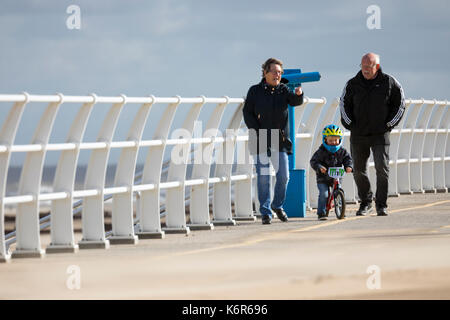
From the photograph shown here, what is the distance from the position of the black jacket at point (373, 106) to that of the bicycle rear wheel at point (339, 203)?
0.86 meters

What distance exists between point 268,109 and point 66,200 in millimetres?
3857

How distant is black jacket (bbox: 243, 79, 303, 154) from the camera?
16.3m

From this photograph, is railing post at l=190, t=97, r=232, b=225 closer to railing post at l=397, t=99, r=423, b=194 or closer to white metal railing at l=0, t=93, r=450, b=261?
white metal railing at l=0, t=93, r=450, b=261

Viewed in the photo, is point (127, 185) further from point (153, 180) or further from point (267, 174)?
point (267, 174)

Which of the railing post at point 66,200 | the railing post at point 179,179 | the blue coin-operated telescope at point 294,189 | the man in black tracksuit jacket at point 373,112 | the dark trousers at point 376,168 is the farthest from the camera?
the blue coin-operated telescope at point 294,189

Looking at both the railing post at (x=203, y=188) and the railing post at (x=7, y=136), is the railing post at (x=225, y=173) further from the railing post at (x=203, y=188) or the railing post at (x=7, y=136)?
the railing post at (x=7, y=136)

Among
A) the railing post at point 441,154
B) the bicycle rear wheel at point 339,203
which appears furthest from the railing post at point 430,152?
the bicycle rear wheel at point 339,203

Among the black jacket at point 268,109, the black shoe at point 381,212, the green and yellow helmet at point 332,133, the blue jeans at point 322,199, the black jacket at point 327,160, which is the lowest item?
the black shoe at point 381,212

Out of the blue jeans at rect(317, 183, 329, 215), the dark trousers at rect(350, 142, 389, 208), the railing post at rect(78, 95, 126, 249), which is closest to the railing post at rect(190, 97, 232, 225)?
the blue jeans at rect(317, 183, 329, 215)

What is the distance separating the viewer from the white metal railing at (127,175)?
495 inches

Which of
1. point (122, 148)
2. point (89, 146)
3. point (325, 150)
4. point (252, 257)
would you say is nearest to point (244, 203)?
point (325, 150)

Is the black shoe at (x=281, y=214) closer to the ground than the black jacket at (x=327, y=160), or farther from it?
closer to the ground

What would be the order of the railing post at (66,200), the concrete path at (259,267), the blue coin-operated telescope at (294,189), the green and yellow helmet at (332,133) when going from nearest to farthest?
the concrete path at (259,267), the railing post at (66,200), the green and yellow helmet at (332,133), the blue coin-operated telescope at (294,189)
